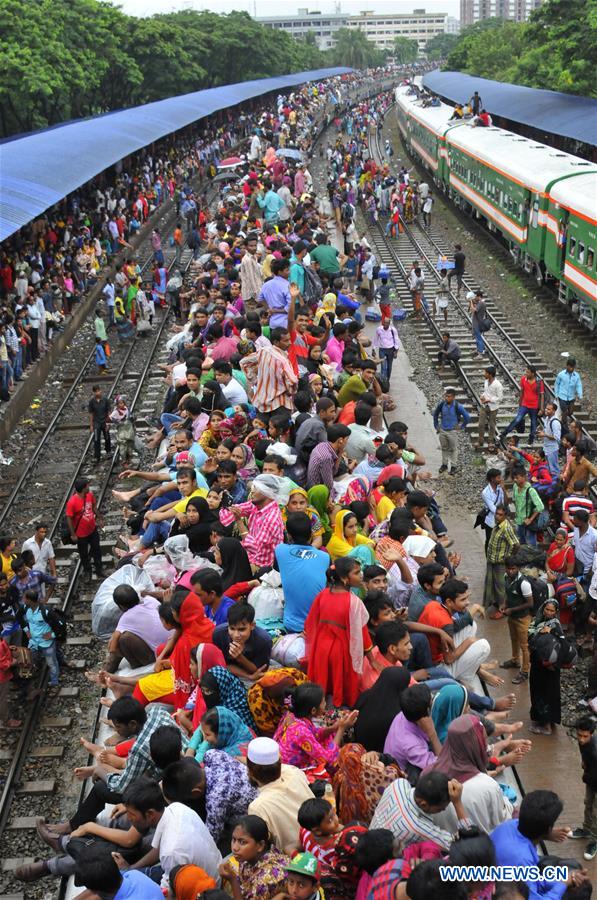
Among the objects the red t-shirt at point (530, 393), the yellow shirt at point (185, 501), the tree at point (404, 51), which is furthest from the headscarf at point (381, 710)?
the tree at point (404, 51)

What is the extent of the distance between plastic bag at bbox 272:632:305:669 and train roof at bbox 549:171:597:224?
1276 cm

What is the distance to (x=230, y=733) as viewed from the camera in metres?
6.06

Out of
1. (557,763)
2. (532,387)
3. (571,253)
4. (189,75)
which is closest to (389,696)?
(557,763)

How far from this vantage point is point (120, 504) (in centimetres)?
1442

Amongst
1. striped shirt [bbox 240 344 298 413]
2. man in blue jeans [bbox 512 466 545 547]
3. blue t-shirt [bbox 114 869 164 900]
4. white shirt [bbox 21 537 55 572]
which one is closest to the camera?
blue t-shirt [bbox 114 869 164 900]

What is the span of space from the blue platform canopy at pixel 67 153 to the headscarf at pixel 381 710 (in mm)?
12297

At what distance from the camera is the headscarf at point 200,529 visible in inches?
334

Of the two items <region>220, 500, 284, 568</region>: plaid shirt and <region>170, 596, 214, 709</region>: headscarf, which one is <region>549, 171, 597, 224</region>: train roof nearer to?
<region>220, 500, 284, 568</region>: plaid shirt

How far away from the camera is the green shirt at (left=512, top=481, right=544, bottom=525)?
10.4 meters

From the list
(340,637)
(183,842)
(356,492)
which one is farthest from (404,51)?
(183,842)

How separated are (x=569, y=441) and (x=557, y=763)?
464cm

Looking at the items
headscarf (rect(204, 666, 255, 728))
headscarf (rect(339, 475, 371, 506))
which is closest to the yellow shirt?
headscarf (rect(339, 475, 371, 506))

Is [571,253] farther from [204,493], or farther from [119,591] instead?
[119,591]

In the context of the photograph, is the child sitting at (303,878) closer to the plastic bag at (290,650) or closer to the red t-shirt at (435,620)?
the plastic bag at (290,650)
